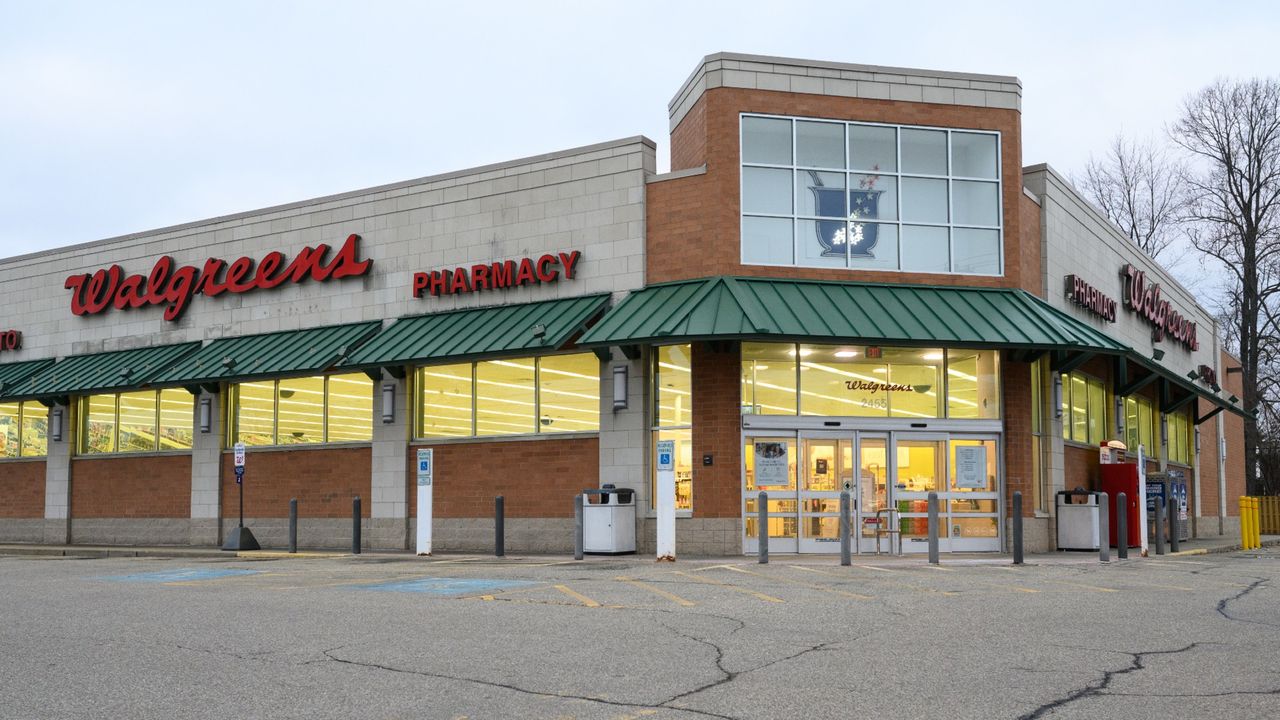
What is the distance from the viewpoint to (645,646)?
9492 millimetres

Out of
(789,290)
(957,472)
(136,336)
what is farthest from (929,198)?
(136,336)

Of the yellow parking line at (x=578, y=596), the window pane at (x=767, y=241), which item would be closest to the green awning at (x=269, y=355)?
the window pane at (x=767, y=241)

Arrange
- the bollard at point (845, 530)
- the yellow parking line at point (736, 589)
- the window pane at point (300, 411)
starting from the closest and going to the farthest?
the yellow parking line at point (736, 589), the bollard at point (845, 530), the window pane at point (300, 411)

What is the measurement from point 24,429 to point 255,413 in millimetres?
8630

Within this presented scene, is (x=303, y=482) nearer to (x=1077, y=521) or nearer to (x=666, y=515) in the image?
(x=666, y=515)

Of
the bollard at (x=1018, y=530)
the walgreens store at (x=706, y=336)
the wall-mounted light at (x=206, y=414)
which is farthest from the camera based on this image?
the wall-mounted light at (x=206, y=414)

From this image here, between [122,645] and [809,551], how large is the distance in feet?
45.6

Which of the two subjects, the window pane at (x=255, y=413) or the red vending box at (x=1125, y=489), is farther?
the window pane at (x=255, y=413)

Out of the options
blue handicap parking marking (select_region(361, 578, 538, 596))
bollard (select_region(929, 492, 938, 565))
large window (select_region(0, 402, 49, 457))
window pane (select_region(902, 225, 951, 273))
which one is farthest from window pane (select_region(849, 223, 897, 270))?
large window (select_region(0, 402, 49, 457))

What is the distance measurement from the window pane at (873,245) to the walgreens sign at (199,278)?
33.7 ft

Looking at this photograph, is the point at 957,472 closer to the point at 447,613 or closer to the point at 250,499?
the point at 447,613

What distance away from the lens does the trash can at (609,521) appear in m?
21.3

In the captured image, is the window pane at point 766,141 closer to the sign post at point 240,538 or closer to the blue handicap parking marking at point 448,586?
the blue handicap parking marking at point 448,586

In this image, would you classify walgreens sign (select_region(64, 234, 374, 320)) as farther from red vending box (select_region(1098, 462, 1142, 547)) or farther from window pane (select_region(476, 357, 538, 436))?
red vending box (select_region(1098, 462, 1142, 547))
